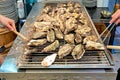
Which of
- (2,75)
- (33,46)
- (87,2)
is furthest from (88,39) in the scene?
(87,2)

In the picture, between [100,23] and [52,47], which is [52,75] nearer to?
[52,47]

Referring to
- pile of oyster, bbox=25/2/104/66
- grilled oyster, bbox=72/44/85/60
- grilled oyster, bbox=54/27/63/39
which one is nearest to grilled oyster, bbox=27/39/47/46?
pile of oyster, bbox=25/2/104/66

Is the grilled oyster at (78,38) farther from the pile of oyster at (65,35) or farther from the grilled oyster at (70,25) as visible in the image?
the grilled oyster at (70,25)

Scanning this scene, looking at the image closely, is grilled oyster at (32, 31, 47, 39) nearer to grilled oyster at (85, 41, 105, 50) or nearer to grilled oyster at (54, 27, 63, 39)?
grilled oyster at (54, 27, 63, 39)

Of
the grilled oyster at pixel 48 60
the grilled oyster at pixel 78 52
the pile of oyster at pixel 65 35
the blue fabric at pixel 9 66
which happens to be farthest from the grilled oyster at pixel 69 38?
the blue fabric at pixel 9 66

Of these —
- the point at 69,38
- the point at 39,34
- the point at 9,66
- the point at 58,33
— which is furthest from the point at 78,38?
the point at 9,66

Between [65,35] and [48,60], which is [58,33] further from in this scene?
[48,60]
